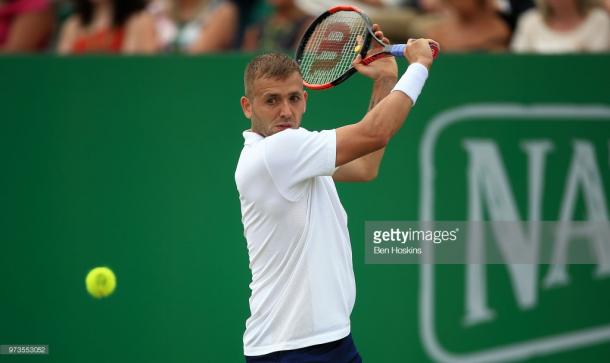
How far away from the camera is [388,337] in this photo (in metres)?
6.17

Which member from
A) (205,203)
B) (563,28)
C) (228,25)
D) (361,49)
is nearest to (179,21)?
(228,25)

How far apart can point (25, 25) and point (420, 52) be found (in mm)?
4592

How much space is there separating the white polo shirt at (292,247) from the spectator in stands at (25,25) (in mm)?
4202

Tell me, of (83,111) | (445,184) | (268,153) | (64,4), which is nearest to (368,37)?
(268,153)

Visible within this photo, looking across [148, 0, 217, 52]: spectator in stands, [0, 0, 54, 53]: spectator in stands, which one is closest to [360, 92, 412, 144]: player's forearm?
[148, 0, 217, 52]: spectator in stands

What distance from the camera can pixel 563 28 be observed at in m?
6.37

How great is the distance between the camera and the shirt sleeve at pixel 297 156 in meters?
3.58

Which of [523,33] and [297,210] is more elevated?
[523,33]

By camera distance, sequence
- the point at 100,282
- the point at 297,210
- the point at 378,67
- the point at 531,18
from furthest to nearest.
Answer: the point at 531,18 → the point at 100,282 → the point at 378,67 → the point at 297,210

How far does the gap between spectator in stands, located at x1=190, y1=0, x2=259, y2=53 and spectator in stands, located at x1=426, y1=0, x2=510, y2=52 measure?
1526mm

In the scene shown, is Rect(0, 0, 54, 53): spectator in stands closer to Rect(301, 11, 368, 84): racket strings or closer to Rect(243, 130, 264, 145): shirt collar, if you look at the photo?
Rect(301, 11, 368, 84): racket strings

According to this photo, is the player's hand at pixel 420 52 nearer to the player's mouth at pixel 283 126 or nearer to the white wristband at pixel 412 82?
the white wristband at pixel 412 82

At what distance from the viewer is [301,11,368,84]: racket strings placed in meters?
4.27

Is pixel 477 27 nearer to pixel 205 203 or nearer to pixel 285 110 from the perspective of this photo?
pixel 205 203
